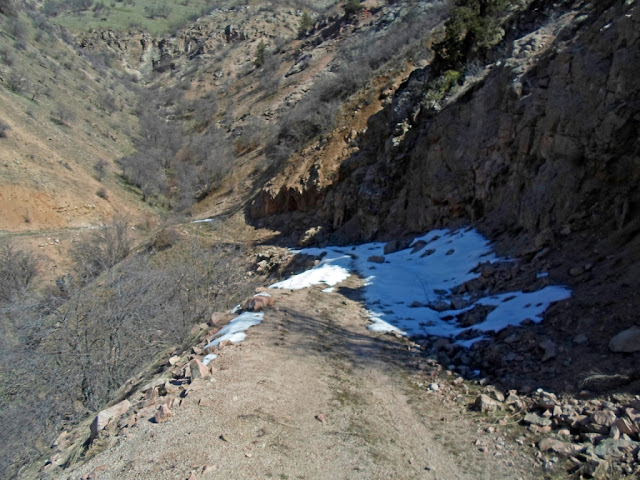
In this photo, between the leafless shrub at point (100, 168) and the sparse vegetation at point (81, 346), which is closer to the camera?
the sparse vegetation at point (81, 346)

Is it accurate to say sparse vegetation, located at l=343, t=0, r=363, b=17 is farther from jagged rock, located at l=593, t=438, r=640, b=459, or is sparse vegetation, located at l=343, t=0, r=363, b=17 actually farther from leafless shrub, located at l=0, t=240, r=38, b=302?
jagged rock, located at l=593, t=438, r=640, b=459

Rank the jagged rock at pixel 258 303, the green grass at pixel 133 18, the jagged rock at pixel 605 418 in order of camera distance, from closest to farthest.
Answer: the jagged rock at pixel 605 418 < the jagged rock at pixel 258 303 < the green grass at pixel 133 18

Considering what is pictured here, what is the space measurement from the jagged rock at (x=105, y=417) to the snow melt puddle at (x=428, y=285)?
366cm

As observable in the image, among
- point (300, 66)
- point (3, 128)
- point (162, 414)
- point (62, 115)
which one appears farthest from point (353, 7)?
point (162, 414)

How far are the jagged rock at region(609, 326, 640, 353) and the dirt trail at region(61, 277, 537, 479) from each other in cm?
153

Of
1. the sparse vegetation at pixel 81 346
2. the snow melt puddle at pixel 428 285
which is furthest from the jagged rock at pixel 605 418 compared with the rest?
the sparse vegetation at pixel 81 346

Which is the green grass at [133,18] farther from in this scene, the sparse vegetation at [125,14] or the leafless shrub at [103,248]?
the leafless shrub at [103,248]

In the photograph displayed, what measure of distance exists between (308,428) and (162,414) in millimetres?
1171

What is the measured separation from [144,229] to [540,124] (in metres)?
18.0

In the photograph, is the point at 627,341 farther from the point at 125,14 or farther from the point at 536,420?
the point at 125,14

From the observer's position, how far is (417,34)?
23641 millimetres

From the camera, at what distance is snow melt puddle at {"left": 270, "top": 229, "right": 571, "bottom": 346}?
6109mm

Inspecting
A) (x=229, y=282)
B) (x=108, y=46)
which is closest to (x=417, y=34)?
(x=229, y=282)

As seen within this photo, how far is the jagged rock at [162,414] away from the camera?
12.2ft
